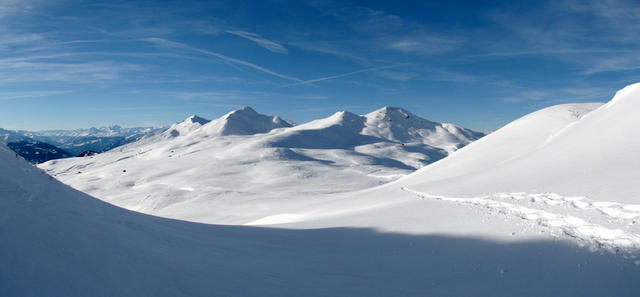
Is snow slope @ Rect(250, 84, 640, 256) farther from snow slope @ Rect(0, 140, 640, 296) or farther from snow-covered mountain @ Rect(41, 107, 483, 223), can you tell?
snow-covered mountain @ Rect(41, 107, 483, 223)

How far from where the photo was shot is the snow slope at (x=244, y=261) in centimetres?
549

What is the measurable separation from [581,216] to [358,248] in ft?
22.3

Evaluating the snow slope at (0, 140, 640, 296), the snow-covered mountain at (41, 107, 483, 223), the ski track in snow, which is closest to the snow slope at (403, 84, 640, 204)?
the ski track in snow

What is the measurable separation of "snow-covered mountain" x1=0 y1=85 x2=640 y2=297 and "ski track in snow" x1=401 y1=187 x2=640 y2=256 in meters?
0.04

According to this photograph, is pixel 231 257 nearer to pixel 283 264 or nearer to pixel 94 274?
pixel 283 264

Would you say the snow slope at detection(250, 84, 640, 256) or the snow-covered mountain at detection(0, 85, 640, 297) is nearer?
the snow-covered mountain at detection(0, 85, 640, 297)

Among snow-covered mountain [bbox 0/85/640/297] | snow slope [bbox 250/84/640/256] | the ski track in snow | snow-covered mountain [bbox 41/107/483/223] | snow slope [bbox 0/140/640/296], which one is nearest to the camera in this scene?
snow slope [bbox 0/140/640/296]

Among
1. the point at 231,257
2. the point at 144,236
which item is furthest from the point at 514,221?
the point at 144,236

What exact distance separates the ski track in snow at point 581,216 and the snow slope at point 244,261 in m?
0.66

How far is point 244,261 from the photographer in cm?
874

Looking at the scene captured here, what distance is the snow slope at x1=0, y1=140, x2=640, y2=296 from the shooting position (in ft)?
18.0

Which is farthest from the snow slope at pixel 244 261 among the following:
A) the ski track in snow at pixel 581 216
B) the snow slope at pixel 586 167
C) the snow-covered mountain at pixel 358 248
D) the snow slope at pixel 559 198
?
the snow slope at pixel 586 167

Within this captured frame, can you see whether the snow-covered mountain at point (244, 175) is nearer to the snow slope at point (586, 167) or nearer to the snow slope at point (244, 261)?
the snow slope at point (244, 261)

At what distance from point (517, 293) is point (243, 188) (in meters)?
53.6
